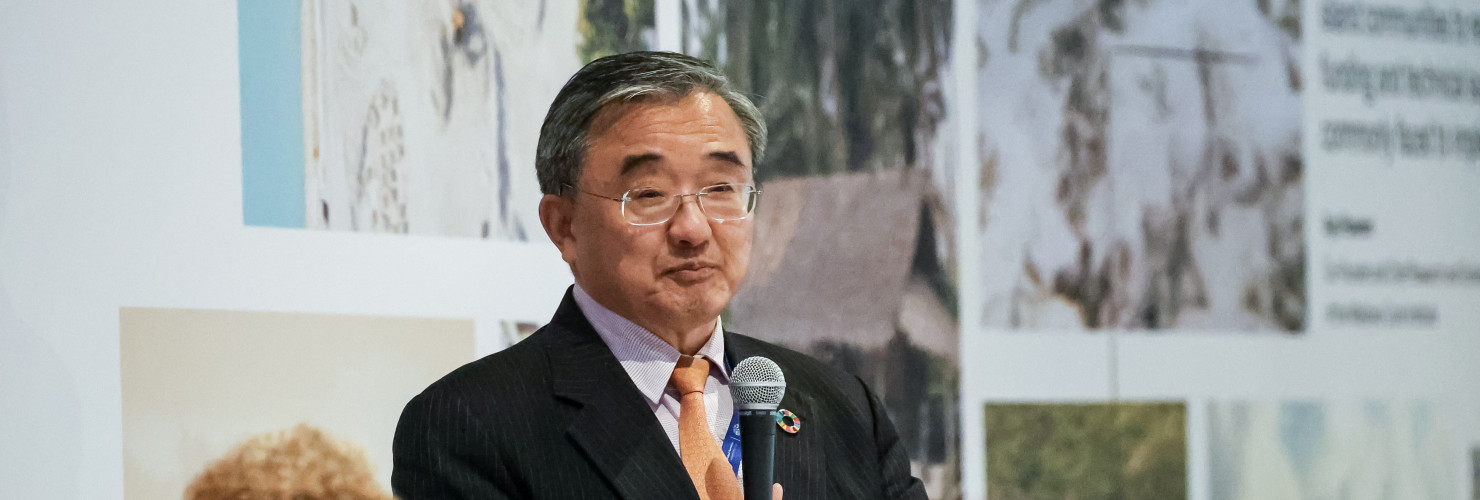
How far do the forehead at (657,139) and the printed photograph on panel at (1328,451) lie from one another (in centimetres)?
248

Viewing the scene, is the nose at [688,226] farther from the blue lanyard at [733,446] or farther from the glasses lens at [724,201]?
the blue lanyard at [733,446]

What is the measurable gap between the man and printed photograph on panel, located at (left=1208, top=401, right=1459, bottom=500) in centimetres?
221

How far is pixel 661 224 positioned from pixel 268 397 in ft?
3.11

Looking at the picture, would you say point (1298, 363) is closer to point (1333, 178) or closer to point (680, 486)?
point (1333, 178)

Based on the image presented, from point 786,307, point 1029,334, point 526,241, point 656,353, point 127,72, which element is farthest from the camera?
point 1029,334

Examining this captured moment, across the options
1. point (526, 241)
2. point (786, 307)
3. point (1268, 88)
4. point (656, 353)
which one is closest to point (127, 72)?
point (526, 241)

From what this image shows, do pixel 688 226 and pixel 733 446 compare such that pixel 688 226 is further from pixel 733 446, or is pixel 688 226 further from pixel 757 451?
pixel 757 451

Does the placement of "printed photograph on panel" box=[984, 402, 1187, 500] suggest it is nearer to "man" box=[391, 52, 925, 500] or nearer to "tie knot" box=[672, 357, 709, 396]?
"man" box=[391, 52, 925, 500]

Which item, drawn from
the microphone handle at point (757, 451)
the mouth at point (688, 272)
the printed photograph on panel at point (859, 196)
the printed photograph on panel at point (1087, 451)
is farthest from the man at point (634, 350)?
the printed photograph on panel at point (1087, 451)

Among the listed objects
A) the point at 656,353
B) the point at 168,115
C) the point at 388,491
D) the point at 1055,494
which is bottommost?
the point at 1055,494

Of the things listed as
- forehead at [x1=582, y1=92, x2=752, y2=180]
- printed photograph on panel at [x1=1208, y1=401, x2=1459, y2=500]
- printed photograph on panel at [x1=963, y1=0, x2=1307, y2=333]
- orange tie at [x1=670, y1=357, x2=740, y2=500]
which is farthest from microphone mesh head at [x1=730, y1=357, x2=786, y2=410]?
printed photograph on panel at [x1=1208, y1=401, x2=1459, y2=500]

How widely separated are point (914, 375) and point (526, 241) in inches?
45.0

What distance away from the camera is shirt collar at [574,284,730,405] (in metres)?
2.12

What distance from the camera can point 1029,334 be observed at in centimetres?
386
